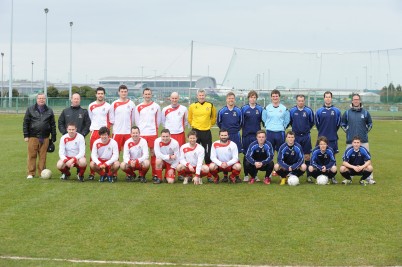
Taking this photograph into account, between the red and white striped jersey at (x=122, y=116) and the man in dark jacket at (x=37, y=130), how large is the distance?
48.2 inches

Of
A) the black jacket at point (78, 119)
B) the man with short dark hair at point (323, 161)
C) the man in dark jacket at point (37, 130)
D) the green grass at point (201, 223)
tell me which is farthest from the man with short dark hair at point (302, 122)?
the man in dark jacket at point (37, 130)

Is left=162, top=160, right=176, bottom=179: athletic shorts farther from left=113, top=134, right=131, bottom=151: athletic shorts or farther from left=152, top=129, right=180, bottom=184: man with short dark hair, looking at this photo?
left=113, top=134, right=131, bottom=151: athletic shorts

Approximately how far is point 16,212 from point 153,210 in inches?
74.5

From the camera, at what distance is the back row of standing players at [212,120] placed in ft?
41.2

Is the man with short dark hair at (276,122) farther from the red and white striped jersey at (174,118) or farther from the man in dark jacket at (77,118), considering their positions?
the man in dark jacket at (77,118)

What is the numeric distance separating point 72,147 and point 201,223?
476 centimetres

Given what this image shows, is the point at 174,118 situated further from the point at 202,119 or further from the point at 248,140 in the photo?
the point at 248,140

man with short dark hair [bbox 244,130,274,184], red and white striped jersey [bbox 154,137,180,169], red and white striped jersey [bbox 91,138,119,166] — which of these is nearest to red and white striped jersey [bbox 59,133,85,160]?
red and white striped jersey [bbox 91,138,119,166]

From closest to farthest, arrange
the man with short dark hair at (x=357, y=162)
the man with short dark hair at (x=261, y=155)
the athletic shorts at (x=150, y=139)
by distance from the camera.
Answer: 1. the man with short dark hair at (x=357, y=162)
2. the man with short dark hair at (x=261, y=155)
3. the athletic shorts at (x=150, y=139)

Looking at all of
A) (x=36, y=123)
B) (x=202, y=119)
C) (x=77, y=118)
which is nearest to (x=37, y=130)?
(x=36, y=123)

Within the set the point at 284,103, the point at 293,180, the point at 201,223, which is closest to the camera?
the point at 201,223

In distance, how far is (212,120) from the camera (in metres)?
12.8

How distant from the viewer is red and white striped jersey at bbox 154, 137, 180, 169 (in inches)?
475

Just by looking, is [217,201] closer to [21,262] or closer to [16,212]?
[16,212]
